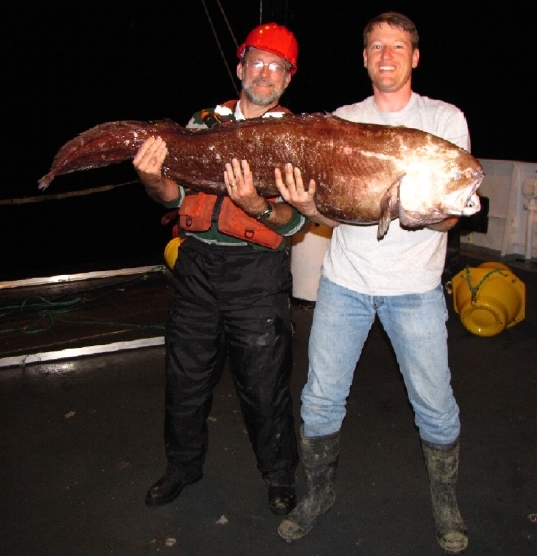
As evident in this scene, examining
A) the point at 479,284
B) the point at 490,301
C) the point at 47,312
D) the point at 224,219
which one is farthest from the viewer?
the point at 47,312

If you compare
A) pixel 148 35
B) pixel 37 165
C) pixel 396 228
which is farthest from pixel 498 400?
A: pixel 148 35

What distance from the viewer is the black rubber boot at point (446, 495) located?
2527mm

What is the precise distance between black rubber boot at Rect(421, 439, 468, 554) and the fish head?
1.13 meters

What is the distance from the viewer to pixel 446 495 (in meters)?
2.58

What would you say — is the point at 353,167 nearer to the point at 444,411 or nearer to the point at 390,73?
the point at 390,73

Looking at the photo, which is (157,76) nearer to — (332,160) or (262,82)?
(262,82)

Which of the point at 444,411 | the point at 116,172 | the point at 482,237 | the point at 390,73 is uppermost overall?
the point at 390,73

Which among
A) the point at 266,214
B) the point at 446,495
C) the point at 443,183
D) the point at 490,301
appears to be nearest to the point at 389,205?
the point at 443,183

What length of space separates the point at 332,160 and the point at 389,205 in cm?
35

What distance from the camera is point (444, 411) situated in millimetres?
2447

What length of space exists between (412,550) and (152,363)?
2.71m

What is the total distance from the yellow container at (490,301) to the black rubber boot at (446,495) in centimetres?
263

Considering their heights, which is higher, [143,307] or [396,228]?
[396,228]

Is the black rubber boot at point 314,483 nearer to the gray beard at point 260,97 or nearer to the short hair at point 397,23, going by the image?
the gray beard at point 260,97
